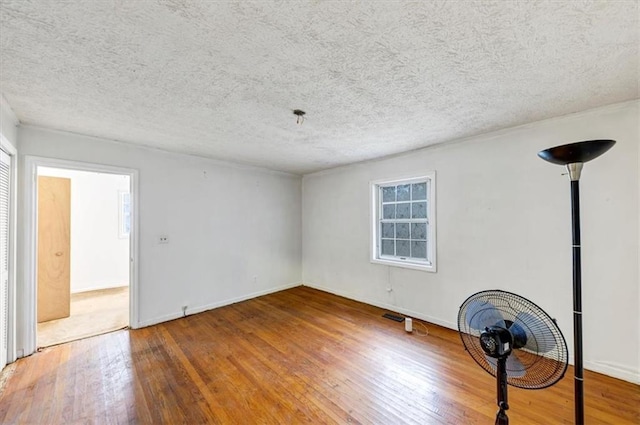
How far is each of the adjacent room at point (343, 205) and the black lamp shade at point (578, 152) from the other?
1.0 inches

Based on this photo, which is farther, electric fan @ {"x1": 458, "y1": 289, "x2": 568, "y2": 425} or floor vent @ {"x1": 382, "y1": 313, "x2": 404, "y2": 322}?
floor vent @ {"x1": 382, "y1": 313, "x2": 404, "y2": 322}

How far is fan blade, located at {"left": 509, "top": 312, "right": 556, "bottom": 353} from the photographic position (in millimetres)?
1304

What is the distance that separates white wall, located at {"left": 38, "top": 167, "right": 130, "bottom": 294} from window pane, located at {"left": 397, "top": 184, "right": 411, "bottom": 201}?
210 inches

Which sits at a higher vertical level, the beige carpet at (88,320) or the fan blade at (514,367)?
the fan blade at (514,367)

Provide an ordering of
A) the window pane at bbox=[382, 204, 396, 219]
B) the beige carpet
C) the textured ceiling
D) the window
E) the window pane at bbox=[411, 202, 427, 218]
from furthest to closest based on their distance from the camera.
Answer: the window pane at bbox=[382, 204, 396, 219] → the window pane at bbox=[411, 202, 427, 218] → the window → the beige carpet → the textured ceiling

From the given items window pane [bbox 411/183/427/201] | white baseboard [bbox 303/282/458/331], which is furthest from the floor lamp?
window pane [bbox 411/183/427/201]

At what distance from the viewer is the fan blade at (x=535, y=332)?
1304 mm

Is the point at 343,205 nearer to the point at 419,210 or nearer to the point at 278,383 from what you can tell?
the point at 419,210

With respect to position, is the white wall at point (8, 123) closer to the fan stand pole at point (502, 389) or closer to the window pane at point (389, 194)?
the fan stand pole at point (502, 389)

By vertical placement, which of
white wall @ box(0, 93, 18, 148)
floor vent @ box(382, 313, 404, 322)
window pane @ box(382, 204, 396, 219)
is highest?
white wall @ box(0, 93, 18, 148)

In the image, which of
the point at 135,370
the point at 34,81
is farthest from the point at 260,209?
the point at 34,81

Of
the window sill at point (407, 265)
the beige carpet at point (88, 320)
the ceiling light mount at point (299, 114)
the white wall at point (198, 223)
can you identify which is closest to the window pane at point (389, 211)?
the window sill at point (407, 265)

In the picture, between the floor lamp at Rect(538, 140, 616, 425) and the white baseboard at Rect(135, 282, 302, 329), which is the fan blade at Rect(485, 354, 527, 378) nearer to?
the floor lamp at Rect(538, 140, 616, 425)

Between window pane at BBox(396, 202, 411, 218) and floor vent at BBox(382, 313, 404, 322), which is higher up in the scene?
window pane at BBox(396, 202, 411, 218)
